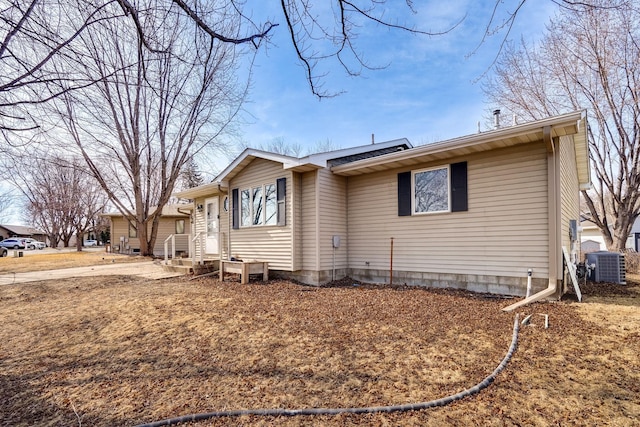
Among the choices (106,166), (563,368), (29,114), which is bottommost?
(563,368)

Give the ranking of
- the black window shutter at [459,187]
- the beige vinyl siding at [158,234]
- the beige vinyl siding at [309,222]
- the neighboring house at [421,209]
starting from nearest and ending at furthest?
the neighboring house at [421,209] → the black window shutter at [459,187] → the beige vinyl siding at [309,222] → the beige vinyl siding at [158,234]

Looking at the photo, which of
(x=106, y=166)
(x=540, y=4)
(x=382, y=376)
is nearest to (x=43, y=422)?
(x=382, y=376)

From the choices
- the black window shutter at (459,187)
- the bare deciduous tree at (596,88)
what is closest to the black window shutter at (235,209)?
the black window shutter at (459,187)

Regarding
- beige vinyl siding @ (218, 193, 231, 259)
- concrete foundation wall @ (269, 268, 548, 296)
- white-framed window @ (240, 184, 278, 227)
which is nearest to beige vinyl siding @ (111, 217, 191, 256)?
beige vinyl siding @ (218, 193, 231, 259)

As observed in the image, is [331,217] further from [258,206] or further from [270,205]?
[258,206]

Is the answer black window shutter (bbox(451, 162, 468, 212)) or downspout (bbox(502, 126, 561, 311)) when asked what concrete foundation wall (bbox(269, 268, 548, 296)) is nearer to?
downspout (bbox(502, 126, 561, 311))

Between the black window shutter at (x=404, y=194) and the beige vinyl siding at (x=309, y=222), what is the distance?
207 cm

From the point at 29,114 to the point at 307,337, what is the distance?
402cm

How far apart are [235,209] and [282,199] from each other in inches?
91.3

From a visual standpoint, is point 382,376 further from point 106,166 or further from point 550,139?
point 106,166

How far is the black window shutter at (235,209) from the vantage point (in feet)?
33.9

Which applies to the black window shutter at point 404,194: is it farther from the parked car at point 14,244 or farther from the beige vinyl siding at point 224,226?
the parked car at point 14,244

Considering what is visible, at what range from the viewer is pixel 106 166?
1817 centimetres

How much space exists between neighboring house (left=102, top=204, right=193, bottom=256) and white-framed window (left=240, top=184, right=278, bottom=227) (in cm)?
1232
